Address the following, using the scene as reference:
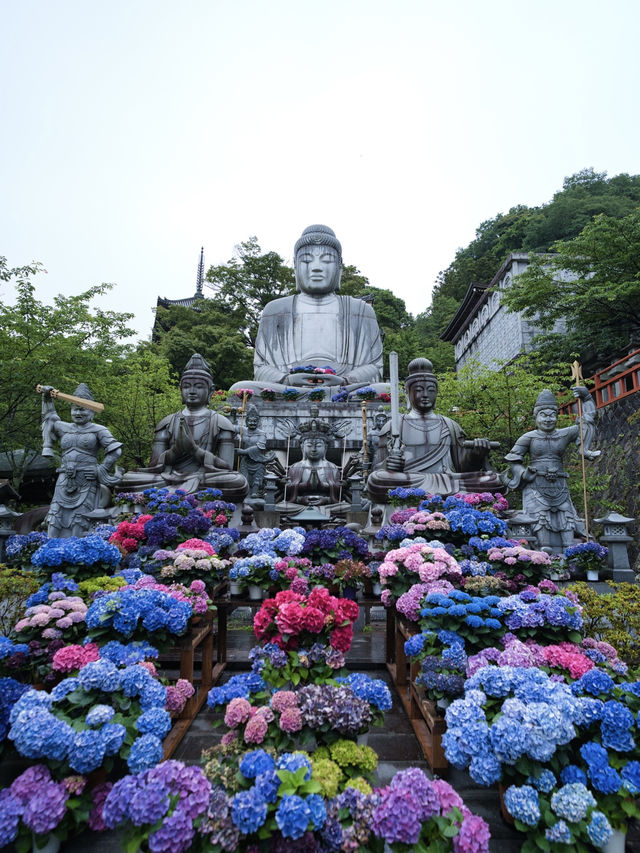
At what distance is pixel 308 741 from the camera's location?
2.18 metres

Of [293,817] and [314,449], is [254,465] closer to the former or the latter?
[314,449]

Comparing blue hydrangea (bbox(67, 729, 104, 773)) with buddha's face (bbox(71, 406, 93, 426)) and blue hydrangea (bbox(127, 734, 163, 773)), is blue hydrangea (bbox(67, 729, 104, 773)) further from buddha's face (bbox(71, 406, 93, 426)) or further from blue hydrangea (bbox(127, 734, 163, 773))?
buddha's face (bbox(71, 406, 93, 426))

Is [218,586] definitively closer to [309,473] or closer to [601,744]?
[601,744]

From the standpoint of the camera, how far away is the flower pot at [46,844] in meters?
2.02

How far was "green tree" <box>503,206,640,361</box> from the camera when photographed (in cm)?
1395

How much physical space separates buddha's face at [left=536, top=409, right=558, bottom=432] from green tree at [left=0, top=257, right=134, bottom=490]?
9.33m

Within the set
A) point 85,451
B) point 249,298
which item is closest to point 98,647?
point 85,451

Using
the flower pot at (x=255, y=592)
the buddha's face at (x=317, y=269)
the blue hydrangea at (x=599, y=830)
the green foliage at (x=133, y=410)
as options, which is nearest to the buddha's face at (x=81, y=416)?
the flower pot at (x=255, y=592)

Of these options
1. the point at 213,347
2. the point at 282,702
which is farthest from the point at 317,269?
the point at 282,702

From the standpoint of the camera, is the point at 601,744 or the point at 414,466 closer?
the point at 601,744

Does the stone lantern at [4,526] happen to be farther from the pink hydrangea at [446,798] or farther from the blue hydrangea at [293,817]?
the pink hydrangea at [446,798]

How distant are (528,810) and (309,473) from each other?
6990 mm

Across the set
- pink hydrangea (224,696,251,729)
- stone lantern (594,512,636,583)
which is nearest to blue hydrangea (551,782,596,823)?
pink hydrangea (224,696,251,729)

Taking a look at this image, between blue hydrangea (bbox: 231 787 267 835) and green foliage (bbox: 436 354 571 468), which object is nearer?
blue hydrangea (bbox: 231 787 267 835)
